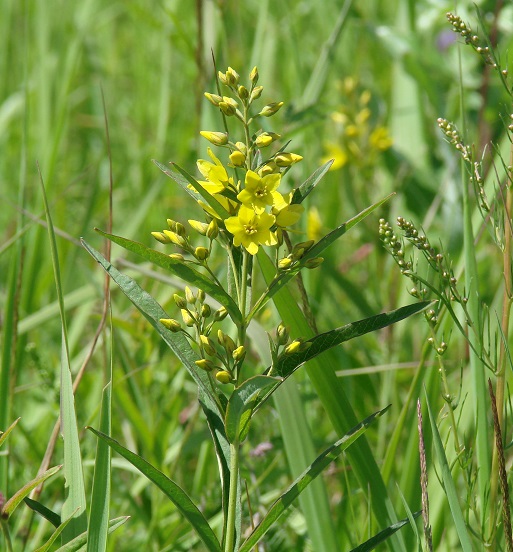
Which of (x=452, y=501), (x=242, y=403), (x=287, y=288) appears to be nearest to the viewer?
(x=242, y=403)

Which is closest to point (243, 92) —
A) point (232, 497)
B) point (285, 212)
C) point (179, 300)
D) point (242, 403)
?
point (285, 212)

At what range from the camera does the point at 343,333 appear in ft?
3.38

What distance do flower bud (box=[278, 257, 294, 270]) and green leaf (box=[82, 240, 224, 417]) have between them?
168 mm

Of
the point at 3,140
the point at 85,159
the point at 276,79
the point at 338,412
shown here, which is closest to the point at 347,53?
the point at 276,79

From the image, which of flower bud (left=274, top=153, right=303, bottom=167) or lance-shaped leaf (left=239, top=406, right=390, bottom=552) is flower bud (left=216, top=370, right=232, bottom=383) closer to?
lance-shaped leaf (left=239, top=406, right=390, bottom=552)

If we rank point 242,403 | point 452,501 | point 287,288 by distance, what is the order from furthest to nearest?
point 287,288
point 452,501
point 242,403

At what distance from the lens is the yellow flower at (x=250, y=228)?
103 cm

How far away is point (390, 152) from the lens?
→ 3.17 metres

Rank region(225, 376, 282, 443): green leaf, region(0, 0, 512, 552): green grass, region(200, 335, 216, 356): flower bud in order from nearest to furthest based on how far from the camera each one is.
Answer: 1. region(225, 376, 282, 443): green leaf
2. region(200, 335, 216, 356): flower bud
3. region(0, 0, 512, 552): green grass

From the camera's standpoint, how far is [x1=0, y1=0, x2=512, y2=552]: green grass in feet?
4.50

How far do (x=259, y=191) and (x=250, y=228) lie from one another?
0.17ft

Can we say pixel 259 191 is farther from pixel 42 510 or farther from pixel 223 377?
pixel 42 510

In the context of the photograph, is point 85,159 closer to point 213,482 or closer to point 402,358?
point 402,358

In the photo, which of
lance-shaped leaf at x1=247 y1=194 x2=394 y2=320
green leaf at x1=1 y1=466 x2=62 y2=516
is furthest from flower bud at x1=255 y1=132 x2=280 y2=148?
green leaf at x1=1 y1=466 x2=62 y2=516
